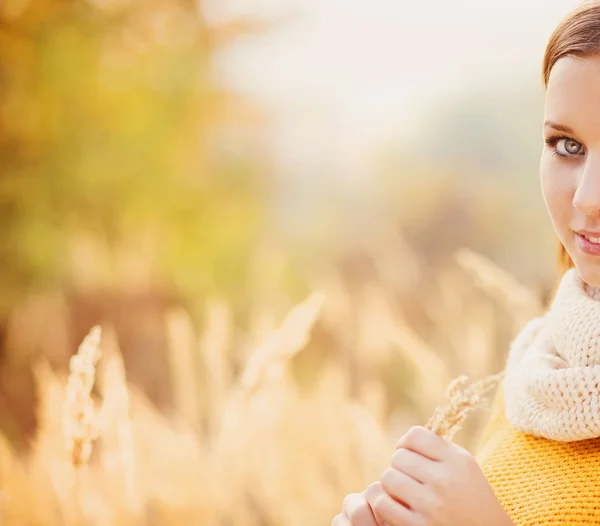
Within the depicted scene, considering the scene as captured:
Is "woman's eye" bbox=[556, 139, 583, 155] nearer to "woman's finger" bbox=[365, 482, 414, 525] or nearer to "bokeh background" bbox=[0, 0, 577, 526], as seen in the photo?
"woman's finger" bbox=[365, 482, 414, 525]

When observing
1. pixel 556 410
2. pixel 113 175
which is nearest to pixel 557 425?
pixel 556 410

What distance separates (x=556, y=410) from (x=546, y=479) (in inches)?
3.3

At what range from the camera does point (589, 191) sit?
0.80m

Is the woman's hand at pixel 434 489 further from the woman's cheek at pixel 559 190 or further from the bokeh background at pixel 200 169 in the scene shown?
the bokeh background at pixel 200 169

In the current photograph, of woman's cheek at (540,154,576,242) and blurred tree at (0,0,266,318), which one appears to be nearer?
woman's cheek at (540,154,576,242)

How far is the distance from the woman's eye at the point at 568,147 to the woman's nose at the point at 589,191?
0.17ft

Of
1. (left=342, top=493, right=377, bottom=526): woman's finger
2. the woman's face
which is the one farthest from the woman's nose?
(left=342, top=493, right=377, bottom=526): woman's finger

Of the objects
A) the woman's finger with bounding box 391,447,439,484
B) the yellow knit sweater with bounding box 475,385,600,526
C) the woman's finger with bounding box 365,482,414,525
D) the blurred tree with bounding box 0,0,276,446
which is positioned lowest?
the yellow knit sweater with bounding box 475,385,600,526

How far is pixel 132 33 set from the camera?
2510 mm

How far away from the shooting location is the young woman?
79 centimetres

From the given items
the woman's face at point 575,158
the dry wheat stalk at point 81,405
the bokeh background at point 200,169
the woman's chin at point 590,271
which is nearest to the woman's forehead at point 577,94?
the woman's face at point 575,158

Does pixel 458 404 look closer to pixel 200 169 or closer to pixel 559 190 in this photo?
pixel 559 190

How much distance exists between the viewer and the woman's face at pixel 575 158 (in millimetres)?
801

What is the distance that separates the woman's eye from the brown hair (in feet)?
0.30
